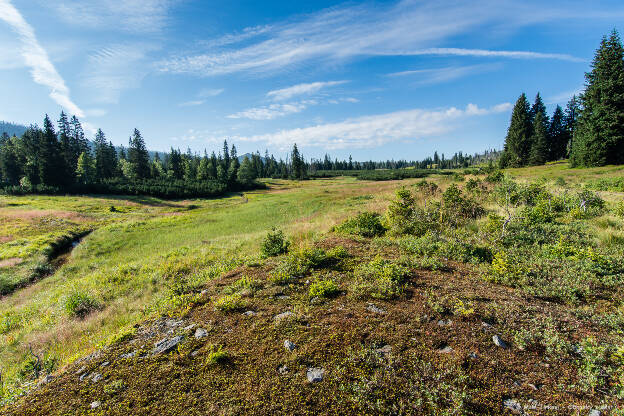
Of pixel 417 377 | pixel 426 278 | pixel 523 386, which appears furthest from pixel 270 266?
pixel 523 386

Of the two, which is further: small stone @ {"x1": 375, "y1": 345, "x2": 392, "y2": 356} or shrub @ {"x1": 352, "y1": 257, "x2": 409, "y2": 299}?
shrub @ {"x1": 352, "y1": 257, "x2": 409, "y2": 299}

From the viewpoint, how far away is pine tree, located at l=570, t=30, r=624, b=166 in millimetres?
33094

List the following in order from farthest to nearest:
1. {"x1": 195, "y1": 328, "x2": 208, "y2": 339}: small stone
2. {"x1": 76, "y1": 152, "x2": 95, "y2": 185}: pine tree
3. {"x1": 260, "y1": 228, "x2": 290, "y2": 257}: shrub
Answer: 1. {"x1": 76, "y1": 152, "x2": 95, "y2": 185}: pine tree
2. {"x1": 260, "y1": 228, "x2": 290, "y2": 257}: shrub
3. {"x1": 195, "y1": 328, "x2": 208, "y2": 339}: small stone

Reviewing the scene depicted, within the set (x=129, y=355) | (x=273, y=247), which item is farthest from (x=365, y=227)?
(x=129, y=355)

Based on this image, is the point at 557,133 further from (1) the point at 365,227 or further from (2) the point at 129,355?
(2) the point at 129,355

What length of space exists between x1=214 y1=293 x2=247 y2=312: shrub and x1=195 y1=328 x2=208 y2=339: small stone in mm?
718

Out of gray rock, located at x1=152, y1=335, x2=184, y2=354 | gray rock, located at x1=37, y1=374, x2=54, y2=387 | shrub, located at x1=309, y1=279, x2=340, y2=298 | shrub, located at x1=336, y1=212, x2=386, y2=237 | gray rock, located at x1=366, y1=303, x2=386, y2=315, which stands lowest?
gray rock, located at x1=37, y1=374, x2=54, y2=387

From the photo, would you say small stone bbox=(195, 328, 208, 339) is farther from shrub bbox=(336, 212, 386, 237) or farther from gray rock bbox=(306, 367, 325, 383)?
shrub bbox=(336, 212, 386, 237)

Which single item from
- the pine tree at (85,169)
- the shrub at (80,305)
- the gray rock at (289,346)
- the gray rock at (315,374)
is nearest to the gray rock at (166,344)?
the gray rock at (289,346)

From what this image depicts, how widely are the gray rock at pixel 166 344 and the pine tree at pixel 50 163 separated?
3068 inches

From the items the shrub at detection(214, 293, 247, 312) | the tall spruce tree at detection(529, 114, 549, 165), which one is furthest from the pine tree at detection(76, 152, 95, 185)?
the tall spruce tree at detection(529, 114, 549, 165)

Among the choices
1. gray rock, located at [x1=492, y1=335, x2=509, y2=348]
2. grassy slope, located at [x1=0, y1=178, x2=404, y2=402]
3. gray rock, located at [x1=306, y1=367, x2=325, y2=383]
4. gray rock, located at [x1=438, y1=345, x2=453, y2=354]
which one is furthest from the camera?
grassy slope, located at [x1=0, y1=178, x2=404, y2=402]

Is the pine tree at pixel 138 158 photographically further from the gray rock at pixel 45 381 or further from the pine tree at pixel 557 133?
the pine tree at pixel 557 133

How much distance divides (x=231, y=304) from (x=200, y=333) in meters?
0.91
